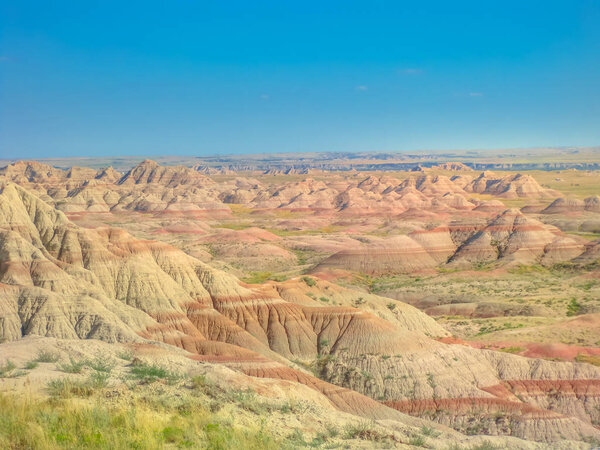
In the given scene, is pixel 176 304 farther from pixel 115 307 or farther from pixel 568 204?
pixel 568 204

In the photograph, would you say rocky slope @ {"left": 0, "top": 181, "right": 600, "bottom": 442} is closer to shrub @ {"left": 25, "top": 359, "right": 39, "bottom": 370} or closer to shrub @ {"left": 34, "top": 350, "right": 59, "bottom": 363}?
shrub @ {"left": 34, "top": 350, "right": 59, "bottom": 363}

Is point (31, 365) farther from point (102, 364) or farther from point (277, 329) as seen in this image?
point (277, 329)

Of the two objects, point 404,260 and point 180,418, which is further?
point 404,260

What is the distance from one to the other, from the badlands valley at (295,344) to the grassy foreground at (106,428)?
5cm

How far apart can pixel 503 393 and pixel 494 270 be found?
60.8m

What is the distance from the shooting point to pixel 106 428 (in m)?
11.2

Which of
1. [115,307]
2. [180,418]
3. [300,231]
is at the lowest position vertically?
[300,231]

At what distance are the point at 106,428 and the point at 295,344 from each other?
1382 inches

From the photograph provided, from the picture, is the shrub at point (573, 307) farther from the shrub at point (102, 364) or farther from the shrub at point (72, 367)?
the shrub at point (72, 367)

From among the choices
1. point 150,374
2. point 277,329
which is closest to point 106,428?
point 150,374

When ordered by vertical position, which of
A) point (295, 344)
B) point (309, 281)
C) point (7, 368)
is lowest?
point (295, 344)

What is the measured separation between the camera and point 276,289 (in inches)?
2077

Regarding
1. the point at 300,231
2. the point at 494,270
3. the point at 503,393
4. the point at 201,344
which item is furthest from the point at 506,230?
the point at 201,344

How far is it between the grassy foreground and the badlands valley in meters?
0.05
